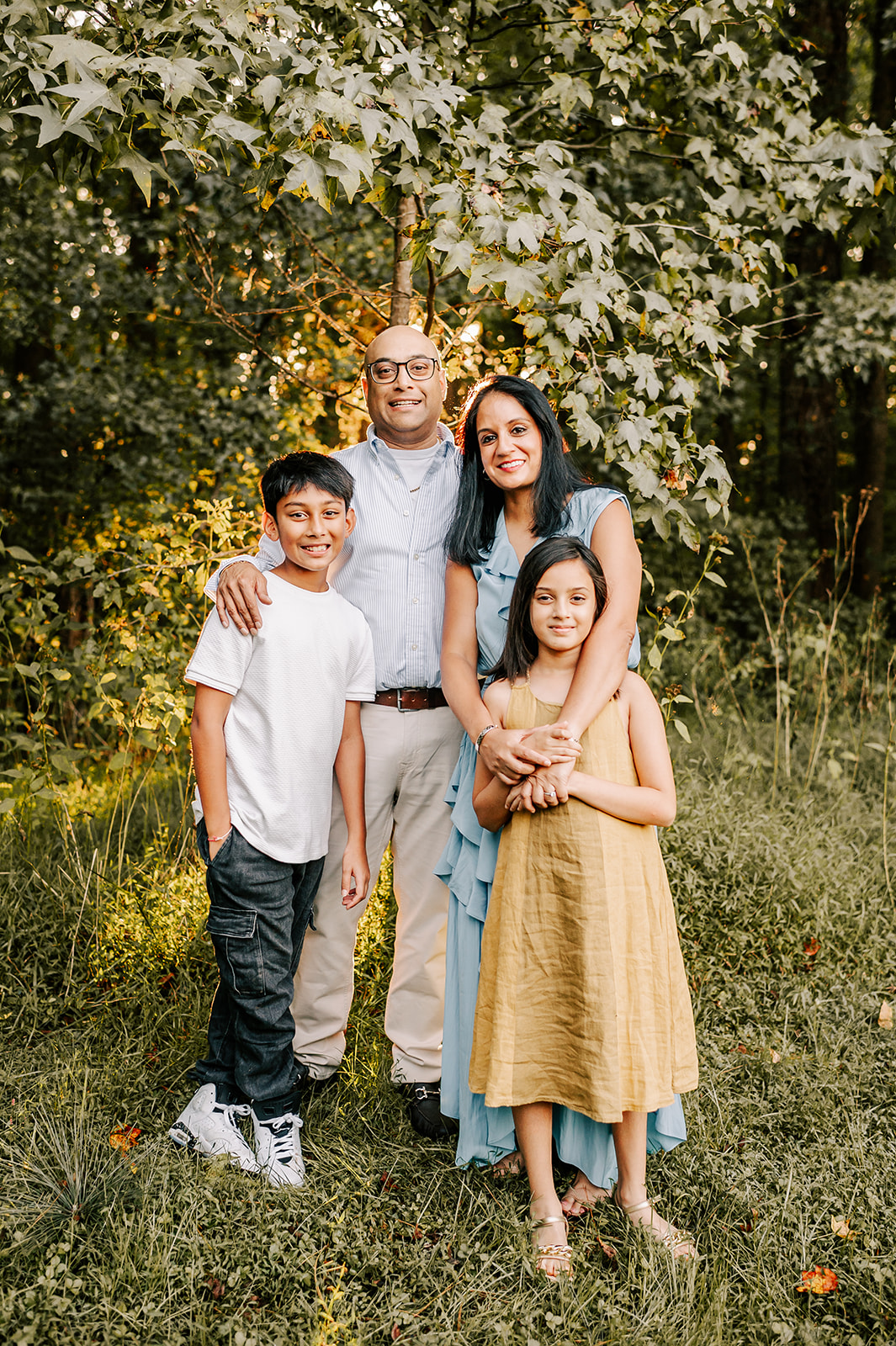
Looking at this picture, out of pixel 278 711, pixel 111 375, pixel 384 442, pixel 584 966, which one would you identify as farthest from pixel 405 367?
pixel 111 375

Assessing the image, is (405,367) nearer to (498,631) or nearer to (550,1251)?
(498,631)

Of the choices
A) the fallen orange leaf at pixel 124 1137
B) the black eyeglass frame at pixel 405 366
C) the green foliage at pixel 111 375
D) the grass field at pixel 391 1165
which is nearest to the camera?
the grass field at pixel 391 1165

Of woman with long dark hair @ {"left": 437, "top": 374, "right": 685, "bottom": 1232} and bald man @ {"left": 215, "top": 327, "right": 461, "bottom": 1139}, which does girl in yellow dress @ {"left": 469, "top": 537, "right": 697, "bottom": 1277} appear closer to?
woman with long dark hair @ {"left": 437, "top": 374, "right": 685, "bottom": 1232}

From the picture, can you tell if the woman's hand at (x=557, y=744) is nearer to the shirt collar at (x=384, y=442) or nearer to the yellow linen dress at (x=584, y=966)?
the yellow linen dress at (x=584, y=966)

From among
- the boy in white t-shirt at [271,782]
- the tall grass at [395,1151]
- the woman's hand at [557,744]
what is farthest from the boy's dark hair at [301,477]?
the tall grass at [395,1151]

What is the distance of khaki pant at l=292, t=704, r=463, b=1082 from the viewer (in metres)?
2.76

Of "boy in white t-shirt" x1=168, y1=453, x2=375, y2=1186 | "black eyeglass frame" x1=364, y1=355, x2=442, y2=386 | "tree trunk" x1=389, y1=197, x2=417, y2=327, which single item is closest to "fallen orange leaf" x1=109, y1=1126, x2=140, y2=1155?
"boy in white t-shirt" x1=168, y1=453, x2=375, y2=1186

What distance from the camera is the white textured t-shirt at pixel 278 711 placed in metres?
2.35

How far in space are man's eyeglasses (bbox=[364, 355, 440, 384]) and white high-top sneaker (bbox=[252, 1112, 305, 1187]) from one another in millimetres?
1996

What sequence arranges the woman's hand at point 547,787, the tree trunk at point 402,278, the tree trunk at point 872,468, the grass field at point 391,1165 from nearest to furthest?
the grass field at point 391,1165 → the woman's hand at point 547,787 → the tree trunk at point 402,278 → the tree trunk at point 872,468

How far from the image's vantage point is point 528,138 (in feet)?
13.6

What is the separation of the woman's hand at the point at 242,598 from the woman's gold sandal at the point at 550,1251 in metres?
1.52

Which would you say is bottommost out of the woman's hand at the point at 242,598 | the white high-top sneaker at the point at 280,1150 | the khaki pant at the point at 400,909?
the white high-top sneaker at the point at 280,1150

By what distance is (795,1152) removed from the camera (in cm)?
266
